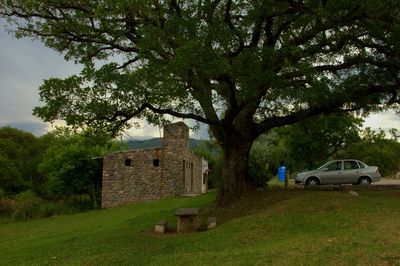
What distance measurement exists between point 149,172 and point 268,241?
2321cm

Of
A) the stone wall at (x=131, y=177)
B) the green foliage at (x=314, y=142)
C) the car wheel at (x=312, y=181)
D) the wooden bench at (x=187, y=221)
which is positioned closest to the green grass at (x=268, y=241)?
the wooden bench at (x=187, y=221)

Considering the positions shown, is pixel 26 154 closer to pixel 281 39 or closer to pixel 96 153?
pixel 96 153

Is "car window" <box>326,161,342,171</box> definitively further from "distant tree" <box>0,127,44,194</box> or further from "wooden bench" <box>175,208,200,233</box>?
"distant tree" <box>0,127,44,194</box>

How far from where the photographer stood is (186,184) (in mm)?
35250

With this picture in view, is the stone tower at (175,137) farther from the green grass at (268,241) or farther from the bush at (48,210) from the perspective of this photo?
the green grass at (268,241)

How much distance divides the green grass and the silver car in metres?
8.37

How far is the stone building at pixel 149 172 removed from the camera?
34.0 metres

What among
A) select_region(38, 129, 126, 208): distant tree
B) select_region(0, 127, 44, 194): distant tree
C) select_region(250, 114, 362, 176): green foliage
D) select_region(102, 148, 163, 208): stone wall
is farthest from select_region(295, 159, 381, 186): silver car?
select_region(0, 127, 44, 194): distant tree

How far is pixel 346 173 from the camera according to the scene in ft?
87.5

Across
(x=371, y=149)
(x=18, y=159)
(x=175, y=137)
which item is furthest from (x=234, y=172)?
(x=18, y=159)

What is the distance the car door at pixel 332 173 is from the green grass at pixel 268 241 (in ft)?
27.6

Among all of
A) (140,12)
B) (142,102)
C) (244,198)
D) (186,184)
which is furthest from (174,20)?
(186,184)

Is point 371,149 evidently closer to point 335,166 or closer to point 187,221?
point 335,166

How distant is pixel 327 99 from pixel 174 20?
5984 millimetres
